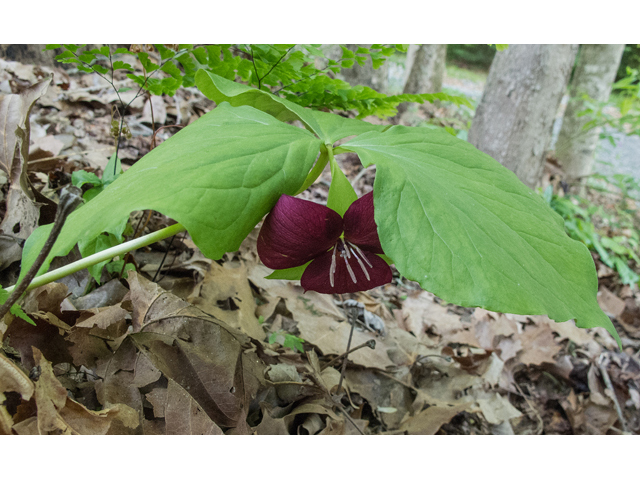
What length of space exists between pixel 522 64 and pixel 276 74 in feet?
10.3

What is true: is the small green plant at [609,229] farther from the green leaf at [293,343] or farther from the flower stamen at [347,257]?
the flower stamen at [347,257]

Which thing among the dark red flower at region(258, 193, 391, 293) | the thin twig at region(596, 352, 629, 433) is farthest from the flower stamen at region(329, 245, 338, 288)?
the thin twig at region(596, 352, 629, 433)

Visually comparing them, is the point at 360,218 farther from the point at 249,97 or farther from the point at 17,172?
the point at 17,172

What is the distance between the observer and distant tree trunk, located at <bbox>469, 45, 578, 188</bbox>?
3.62m

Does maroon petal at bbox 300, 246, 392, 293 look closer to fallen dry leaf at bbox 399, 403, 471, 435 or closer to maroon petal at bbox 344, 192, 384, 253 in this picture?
maroon petal at bbox 344, 192, 384, 253

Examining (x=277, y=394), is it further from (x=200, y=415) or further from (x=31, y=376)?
(x=31, y=376)

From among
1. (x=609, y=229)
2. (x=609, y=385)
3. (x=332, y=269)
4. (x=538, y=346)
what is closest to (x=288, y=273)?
(x=332, y=269)

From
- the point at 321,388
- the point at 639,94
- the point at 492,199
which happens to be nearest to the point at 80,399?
the point at 321,388

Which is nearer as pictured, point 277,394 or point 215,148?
point 215,148

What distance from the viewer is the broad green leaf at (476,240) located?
668 mm

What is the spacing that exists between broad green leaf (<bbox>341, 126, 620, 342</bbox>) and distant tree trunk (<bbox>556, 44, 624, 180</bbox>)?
568 centimetres

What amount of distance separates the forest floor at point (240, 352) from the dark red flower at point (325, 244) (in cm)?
32

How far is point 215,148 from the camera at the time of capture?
78 centimetres

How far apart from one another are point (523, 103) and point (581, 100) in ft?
9.74
